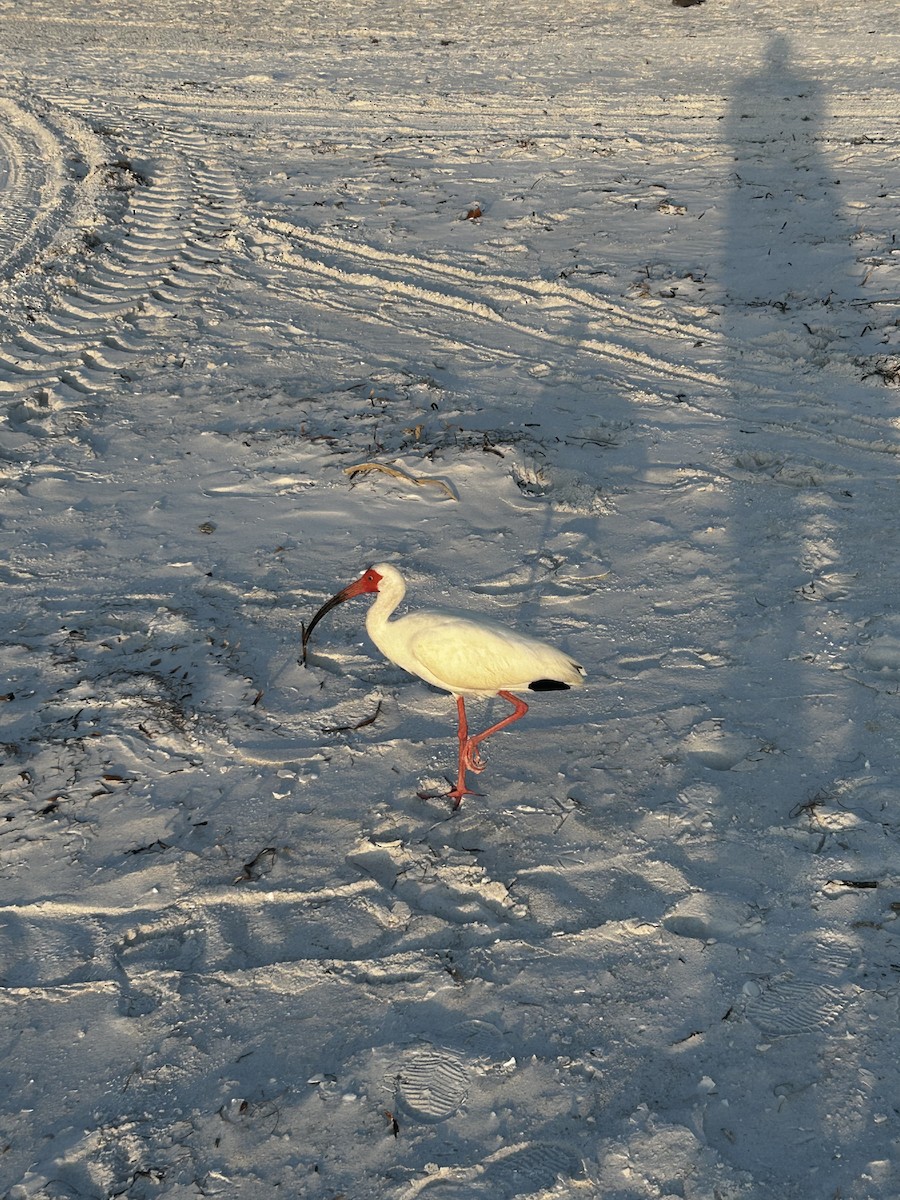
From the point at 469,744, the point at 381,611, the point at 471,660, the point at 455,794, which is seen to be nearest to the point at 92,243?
the point at 381,611

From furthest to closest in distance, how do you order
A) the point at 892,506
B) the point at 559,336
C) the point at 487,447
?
1. the point at 559,336
2. the point at 487,447
3. the point at 892,506

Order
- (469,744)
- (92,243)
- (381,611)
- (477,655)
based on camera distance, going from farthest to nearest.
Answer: (92,243) < (381,611) < (469,744) < (477,655)

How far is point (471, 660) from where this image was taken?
4070 mm

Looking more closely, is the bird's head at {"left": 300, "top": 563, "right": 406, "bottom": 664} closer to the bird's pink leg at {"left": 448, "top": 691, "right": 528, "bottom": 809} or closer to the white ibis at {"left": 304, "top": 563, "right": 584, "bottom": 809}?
the white ibis at {"left": 304, "top": 563, "right": 584, "bottom": 809}

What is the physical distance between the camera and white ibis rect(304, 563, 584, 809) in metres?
4.04

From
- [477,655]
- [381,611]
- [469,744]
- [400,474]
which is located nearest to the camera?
[477,655]

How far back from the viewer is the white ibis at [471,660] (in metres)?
4.04

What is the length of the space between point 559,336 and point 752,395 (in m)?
1.50

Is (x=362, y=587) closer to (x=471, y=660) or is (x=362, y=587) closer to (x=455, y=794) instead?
(x=471, y=660)

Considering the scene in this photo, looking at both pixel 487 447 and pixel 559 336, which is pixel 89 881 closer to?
pixel 487 447

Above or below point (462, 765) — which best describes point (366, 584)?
above

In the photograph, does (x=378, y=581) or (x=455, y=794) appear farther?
(x=378, y=581)

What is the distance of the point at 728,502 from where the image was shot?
5680 mm

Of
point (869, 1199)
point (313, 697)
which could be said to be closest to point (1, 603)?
point (313, 697)
